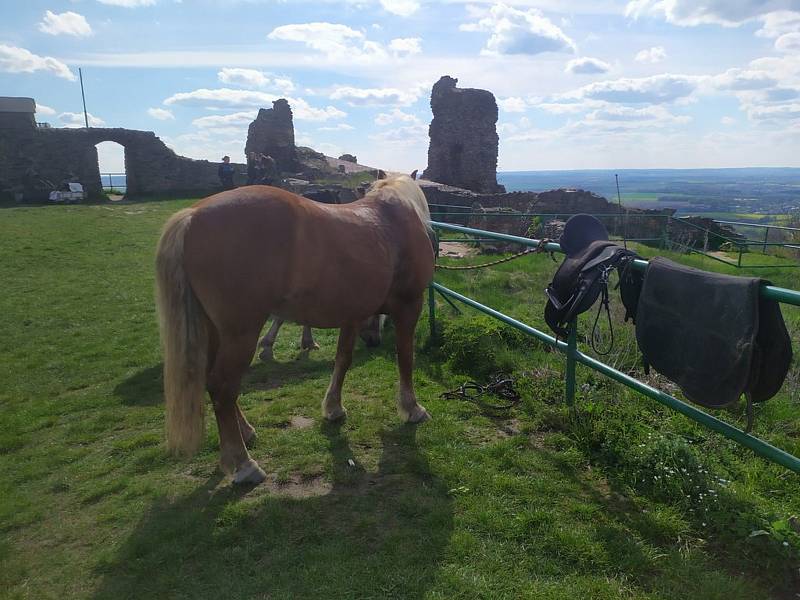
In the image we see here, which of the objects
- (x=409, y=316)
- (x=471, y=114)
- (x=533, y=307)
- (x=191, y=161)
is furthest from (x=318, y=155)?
(x=409, y=316)

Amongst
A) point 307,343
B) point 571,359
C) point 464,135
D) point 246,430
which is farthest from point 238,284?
point 464,135

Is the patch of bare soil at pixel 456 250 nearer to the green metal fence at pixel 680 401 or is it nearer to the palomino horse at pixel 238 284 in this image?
the green metal fence at pixel 680 401

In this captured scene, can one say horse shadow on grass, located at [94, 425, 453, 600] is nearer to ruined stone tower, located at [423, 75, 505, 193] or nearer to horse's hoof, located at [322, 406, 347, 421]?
horse's hoof, located at [322, 406, 347, 421]

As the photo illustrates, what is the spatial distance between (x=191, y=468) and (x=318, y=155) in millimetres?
26795

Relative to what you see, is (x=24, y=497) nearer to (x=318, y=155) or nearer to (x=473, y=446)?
(x=473, y=446)

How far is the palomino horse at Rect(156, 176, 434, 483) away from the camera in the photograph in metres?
2.87

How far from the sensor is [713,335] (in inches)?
91.1

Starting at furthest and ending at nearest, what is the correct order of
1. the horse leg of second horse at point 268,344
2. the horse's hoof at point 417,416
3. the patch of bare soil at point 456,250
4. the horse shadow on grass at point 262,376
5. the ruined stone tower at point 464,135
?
1. the ruined stone tower at point 464,135
2. the patch of bare soil at point 456,250
3. the horse leg of second horse at point 268,344
4. the horse shadow on grass at point 262,376
5. the horse's hoof at point 417,416

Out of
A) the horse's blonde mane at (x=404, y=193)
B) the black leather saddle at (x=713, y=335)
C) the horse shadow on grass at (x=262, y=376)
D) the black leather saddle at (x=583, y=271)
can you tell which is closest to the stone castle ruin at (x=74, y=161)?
Result: the horse shadow on grass at (x=262, y=376)

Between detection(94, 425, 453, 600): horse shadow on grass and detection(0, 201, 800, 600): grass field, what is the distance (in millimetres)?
11

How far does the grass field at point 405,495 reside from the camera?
2354 millimetres

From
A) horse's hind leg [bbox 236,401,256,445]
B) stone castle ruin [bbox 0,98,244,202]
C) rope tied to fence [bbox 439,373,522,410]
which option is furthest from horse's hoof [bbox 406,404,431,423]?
stone castle ruin [bbox 0,98,244,202]

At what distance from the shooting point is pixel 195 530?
2.74 m

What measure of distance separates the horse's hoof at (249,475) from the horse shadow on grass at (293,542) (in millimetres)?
53
